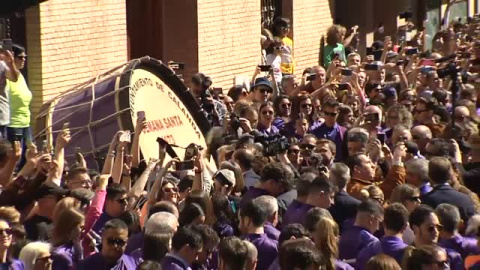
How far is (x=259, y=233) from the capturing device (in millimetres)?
10789

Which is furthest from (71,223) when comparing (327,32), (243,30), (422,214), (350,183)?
(327,32)

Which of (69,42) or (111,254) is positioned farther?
(69,42)

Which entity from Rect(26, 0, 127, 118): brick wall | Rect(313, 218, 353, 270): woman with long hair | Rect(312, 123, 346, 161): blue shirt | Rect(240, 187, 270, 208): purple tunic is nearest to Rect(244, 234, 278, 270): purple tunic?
Rect(313, 218, 353, 270): woman with long hair

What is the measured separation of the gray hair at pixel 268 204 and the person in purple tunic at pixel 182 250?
0.99 m

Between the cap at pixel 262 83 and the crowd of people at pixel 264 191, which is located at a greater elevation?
the cap at pixel 262 83

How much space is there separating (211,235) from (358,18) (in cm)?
2018

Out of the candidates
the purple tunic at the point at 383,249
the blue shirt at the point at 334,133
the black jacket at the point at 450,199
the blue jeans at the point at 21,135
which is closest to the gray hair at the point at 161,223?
the purple tunic at the point at 383,249

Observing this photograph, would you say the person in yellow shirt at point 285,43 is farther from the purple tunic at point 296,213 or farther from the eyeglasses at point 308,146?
the purple tunic at point 296,213

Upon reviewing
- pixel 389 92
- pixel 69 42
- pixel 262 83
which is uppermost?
pixel 69 42

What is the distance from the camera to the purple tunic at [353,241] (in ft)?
36.0

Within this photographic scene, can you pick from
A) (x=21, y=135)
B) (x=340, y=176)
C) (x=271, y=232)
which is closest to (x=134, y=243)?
(x=271, y=232)

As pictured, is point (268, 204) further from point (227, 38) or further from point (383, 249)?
point (227, 38)

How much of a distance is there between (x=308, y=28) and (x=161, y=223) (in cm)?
1594

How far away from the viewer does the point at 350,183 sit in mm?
13289
